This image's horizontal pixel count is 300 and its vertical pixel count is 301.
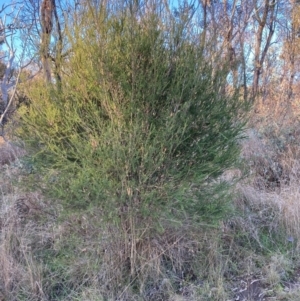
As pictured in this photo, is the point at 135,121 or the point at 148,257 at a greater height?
the point at 135,121

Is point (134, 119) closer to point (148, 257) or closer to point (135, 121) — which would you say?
point (135, 121)

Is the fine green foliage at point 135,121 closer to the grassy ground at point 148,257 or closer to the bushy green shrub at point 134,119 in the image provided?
the bushy green shrub at point 134,119

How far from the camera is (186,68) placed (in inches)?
88.8

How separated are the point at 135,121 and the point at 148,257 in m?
1.37

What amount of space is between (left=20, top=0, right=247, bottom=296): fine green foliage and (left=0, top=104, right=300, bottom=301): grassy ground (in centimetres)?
30

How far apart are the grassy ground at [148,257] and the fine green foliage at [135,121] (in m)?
0.30

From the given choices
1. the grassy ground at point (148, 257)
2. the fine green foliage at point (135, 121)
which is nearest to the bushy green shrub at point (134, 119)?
the fine green foliage at point (135, 121)

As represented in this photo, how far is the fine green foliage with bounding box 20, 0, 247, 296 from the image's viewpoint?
2242 millimetres

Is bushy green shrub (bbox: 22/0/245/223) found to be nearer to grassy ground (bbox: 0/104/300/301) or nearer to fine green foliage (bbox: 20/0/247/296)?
fine green foliage (bbox: 20/0/247/296)

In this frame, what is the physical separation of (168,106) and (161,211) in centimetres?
88

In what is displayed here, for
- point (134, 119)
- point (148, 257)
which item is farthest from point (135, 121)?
point (148, 257)

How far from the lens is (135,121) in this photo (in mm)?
2254

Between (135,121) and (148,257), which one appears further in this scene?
(148,257)

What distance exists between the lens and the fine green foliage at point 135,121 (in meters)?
2.24
